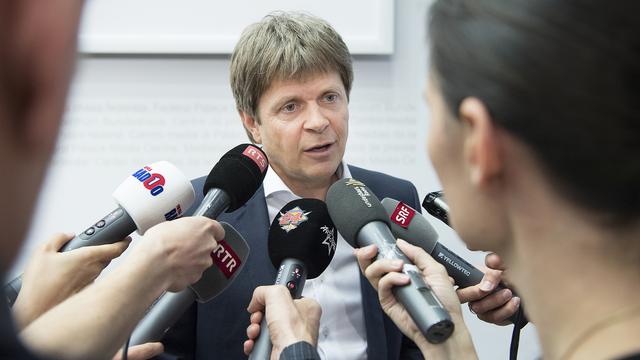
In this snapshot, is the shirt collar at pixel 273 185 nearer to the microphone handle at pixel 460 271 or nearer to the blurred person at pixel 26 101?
the microphone handle at pixel 460 271

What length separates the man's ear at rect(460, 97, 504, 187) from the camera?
70 centimetres

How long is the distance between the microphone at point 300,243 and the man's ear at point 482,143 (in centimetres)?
59

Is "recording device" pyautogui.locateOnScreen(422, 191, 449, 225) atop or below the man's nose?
below

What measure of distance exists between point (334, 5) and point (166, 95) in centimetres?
61

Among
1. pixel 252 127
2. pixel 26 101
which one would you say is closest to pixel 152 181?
pixel 252 127

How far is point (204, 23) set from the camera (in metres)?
2.30

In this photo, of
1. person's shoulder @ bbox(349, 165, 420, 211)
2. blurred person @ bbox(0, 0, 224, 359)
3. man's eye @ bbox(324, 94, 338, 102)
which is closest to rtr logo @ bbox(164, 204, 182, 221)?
man's eye @ bbox(324, 94, 338, 102)

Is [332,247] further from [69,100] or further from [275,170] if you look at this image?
[69,100]

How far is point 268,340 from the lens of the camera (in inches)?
45.7

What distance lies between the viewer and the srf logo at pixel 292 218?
1.35m

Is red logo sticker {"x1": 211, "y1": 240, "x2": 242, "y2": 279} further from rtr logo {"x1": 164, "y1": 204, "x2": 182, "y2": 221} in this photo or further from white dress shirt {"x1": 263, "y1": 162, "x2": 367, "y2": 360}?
white dress shirt {"x1": 263, "y1": 162, "x2": 367, "y2": 360}

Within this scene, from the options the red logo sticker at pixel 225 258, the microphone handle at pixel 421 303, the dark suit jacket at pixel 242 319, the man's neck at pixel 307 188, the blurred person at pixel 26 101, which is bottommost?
the dark suit jacket at pixel 242 319

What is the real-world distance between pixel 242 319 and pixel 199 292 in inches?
15.7

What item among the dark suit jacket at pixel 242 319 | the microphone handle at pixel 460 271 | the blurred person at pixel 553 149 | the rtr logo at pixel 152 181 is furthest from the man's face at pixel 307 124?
the blurred person at pixel 553 149
